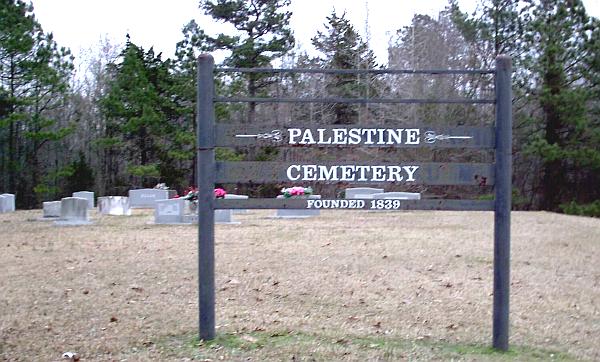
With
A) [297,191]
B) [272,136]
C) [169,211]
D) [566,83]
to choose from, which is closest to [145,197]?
[169,211]

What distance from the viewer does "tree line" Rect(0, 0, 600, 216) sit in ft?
99.4

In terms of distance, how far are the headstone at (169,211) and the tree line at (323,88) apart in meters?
9.24

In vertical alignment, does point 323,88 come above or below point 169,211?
above

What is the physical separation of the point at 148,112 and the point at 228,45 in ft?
16.7

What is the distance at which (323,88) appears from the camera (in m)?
30.3

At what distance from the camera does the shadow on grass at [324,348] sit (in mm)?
5363

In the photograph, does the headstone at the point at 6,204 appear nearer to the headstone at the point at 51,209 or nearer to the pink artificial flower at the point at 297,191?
the headstone at the point at 51,209

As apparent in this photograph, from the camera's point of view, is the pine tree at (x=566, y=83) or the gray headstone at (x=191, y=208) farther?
the pine tree at (x=566, y=83)

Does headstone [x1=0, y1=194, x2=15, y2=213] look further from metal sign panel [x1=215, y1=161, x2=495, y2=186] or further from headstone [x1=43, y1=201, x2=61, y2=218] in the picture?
metal sign panel [x1=215, y1=161, x2=495, y2=186]

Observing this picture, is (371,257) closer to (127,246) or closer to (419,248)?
(419,248)

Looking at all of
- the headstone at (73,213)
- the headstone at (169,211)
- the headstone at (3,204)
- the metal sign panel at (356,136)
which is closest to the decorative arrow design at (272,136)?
the metal sign panel at (356,136)

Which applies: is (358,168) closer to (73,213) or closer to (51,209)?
(73,213)

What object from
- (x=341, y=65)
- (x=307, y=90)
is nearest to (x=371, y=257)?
(x=307, y=90)

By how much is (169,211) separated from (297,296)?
9931mm
